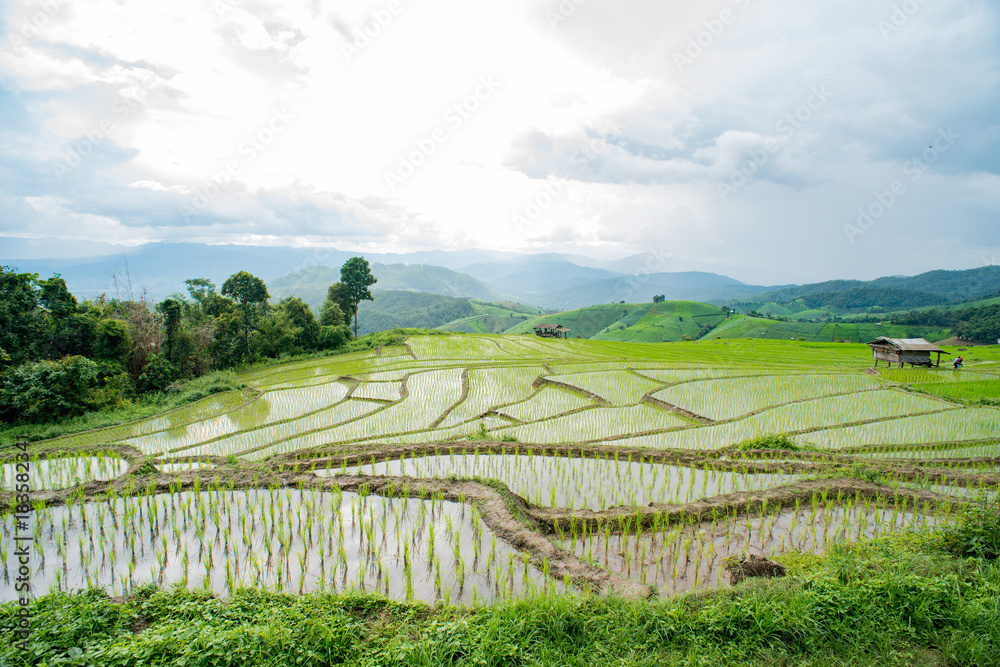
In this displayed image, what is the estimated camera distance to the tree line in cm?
1319

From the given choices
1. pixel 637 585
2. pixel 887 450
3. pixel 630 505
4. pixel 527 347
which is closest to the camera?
pixel 637 585

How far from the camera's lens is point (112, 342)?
1723 centimetres

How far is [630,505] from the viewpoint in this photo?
7176 millimetres

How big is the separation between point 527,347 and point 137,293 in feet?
76.3

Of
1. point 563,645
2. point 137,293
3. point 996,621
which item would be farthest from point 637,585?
point 137,293

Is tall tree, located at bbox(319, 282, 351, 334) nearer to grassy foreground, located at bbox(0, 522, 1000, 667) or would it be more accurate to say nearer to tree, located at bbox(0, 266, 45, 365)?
tree, located at bbox(0, 266, 45, 365)

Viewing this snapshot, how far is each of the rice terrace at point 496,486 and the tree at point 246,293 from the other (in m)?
14.2

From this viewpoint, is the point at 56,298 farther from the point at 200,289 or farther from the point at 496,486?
the point at 496,486

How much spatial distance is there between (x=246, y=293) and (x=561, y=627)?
3215cm

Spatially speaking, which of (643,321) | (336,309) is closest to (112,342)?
(336,309)

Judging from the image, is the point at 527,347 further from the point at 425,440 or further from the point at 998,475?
the point at 998,475

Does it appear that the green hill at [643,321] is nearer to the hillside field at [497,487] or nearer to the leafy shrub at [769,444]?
the hillside field at [497,487]

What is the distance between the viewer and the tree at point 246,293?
28.5 meters

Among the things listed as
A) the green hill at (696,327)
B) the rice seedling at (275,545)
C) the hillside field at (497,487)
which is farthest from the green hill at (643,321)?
the rice seedling at (275,545)
